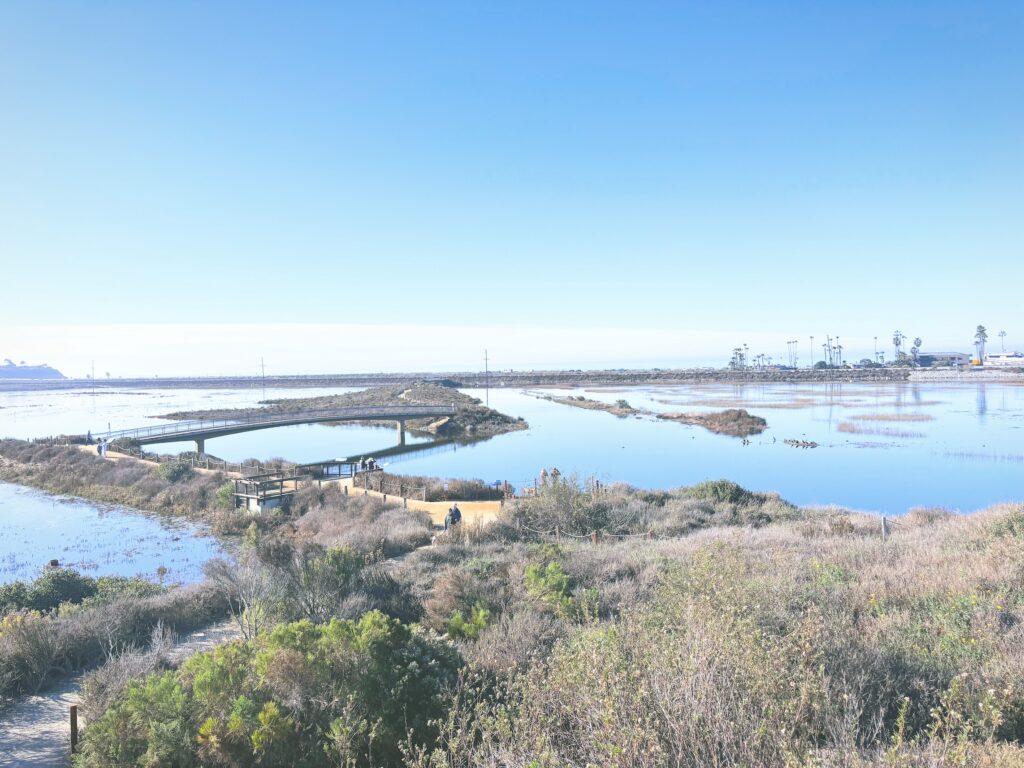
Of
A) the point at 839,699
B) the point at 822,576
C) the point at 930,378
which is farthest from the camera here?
the point at 930,378

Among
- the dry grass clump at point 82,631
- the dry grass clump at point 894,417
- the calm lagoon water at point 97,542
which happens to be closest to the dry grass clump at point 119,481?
the calm lagoon water at point 97,542

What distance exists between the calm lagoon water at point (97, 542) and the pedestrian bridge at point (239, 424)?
32.2 feet

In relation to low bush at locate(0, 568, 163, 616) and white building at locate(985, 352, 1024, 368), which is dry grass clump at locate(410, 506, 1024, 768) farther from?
white building at locate(985, 352, 1024, 368)

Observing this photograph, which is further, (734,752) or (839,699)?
(839,699)

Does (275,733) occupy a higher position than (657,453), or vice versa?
(275,733)

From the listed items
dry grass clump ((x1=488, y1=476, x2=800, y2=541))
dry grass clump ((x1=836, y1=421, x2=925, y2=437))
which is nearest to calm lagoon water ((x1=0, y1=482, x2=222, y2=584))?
dry grass clump ((x1=488, y1=476, x2=800, y2=541))

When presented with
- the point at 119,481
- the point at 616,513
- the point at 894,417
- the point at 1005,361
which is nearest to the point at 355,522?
the point at 616,513

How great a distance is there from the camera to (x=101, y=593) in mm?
12203

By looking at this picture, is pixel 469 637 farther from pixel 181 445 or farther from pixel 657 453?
pixel 181 445

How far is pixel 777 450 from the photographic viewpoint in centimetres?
3956

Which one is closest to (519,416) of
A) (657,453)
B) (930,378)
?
(657,453)

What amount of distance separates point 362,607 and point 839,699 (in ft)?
21.0

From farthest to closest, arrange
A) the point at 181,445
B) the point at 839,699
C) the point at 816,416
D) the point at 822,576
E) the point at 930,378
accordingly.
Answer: the point at 930,378
the point at 816,416
the point at 181,445
the point at 822,576
the point at 839,699

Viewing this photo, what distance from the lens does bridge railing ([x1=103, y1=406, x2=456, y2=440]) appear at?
126ft
